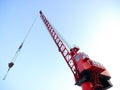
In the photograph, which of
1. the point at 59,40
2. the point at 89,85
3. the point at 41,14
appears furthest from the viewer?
the point at 41,14

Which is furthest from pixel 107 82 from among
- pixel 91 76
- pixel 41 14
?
pixel 41 14

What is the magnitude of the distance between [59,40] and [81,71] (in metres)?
9.60

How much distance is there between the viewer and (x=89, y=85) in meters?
21.5

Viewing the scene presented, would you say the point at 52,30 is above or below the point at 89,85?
above

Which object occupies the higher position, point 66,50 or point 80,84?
point 66,50

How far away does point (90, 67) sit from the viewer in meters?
21.9

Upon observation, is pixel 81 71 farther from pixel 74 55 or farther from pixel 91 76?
pixel 74 55

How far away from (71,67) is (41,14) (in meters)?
18.3

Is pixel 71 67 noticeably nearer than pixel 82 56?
No

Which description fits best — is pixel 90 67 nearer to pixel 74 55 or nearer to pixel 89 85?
pixel 89 85

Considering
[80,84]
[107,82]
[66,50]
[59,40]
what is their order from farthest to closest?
[59,40], [66,50], [107,82], [80,84]

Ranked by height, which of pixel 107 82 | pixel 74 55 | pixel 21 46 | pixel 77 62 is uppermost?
pixel 21 46

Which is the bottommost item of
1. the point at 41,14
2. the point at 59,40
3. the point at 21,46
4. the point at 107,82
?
the point at 107,82

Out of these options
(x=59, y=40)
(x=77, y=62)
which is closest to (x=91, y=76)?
(x=77, y=62)
